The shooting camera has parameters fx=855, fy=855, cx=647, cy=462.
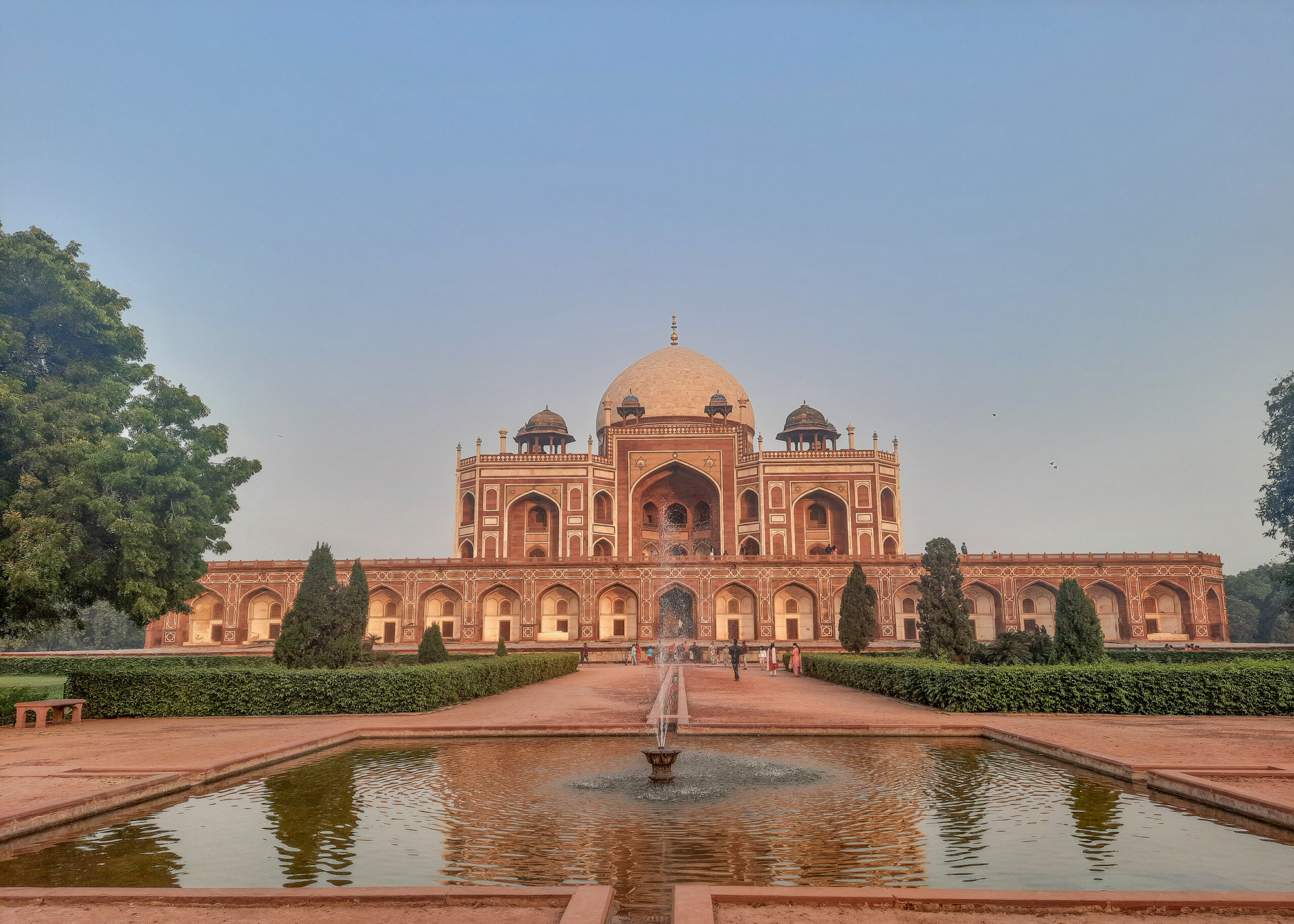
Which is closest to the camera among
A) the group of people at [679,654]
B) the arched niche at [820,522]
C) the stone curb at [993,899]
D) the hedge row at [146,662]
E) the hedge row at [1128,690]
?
the stone curb at [993,899]

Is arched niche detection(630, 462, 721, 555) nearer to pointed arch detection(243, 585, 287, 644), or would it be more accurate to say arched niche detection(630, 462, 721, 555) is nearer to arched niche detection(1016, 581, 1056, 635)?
arched niche detection(1016, 581, 1056, 635)

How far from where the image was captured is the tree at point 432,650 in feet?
57.1

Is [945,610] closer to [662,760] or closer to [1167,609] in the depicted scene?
[662,760]

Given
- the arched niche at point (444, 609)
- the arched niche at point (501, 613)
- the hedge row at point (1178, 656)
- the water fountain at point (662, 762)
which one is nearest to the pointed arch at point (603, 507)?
the arched niche at point (501, 613)

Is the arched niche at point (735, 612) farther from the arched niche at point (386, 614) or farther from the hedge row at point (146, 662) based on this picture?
the hedge row at point (146, 662)

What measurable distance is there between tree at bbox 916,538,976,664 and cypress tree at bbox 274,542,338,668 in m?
10.6

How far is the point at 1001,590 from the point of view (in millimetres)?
34906

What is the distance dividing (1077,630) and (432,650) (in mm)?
11989

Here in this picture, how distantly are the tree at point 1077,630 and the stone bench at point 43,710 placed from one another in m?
14.9

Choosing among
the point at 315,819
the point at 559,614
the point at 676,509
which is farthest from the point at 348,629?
the point at 676,509

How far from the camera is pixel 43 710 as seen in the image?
1180 centimetres

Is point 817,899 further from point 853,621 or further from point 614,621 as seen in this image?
point 614,621

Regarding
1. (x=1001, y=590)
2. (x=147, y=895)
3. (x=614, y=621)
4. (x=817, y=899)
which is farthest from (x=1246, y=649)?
(x=147, y=895)

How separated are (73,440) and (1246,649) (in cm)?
3171
